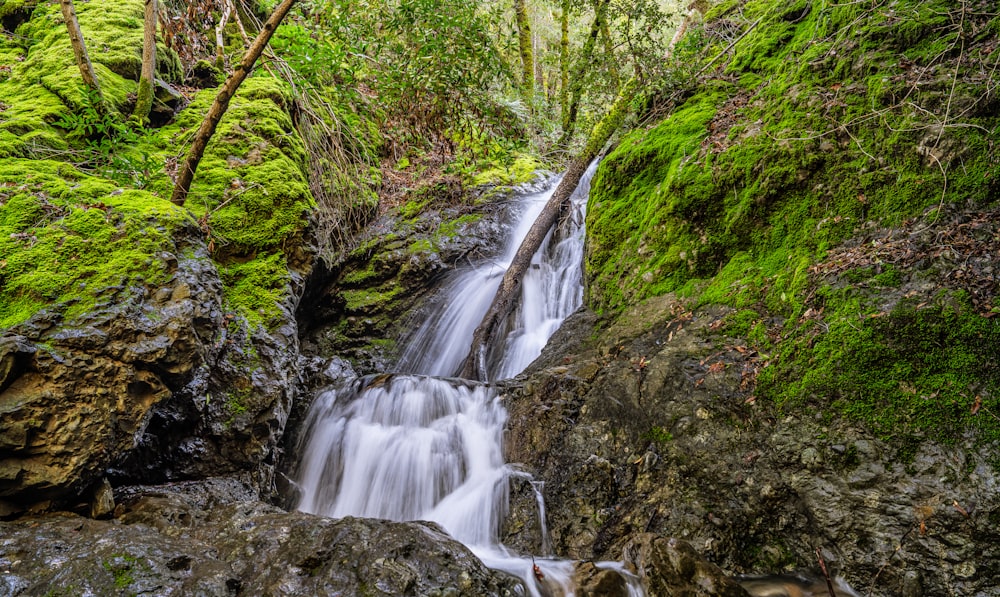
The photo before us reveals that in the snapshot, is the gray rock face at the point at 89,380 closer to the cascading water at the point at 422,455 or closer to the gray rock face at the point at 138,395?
the gray rock face at the point at 138,395

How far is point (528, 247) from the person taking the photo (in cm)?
721

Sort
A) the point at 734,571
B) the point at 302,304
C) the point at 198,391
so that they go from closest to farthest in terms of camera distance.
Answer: the point at 734,571, the point at 198,391, the point at 302,304

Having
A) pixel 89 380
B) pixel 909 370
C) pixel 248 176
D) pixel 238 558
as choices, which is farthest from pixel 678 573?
pixel 248 176

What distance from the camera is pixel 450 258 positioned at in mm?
7809

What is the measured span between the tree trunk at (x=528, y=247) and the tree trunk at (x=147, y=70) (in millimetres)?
5156

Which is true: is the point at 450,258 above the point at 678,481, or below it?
above

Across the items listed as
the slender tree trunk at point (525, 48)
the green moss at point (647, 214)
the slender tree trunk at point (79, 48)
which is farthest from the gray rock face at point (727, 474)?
the slender tree trunk at point (525, 48)

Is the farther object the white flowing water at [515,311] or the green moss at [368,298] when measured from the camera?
the green moss at [368,298]

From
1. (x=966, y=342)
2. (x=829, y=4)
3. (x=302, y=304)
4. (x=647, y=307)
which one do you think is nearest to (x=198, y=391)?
(x=302, y=304)

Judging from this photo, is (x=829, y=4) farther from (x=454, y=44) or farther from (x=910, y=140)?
(x=454, y=44)

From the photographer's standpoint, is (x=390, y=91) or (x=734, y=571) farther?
(x=390, y=91)

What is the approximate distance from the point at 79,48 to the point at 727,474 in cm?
749

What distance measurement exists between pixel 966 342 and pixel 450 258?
21.1 ft

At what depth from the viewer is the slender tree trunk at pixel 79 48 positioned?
15.2ft
